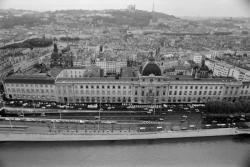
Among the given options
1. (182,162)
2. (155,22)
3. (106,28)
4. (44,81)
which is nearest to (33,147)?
(44,81)

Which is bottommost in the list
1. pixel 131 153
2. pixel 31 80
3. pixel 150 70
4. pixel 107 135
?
pixel 131 153

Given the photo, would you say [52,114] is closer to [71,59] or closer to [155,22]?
[71,59]

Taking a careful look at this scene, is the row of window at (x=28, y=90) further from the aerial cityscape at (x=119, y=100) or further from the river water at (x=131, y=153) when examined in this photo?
the river water at (x=131, y=153)

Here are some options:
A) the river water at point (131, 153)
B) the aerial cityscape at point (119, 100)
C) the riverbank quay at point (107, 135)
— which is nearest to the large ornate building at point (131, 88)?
the aerial cityscape at point (119, 100)

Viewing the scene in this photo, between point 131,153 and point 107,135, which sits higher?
point 107,135

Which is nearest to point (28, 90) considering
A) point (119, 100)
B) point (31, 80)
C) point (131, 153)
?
point (31, 80)

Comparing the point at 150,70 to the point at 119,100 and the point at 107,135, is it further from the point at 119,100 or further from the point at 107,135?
the point at 107,135
